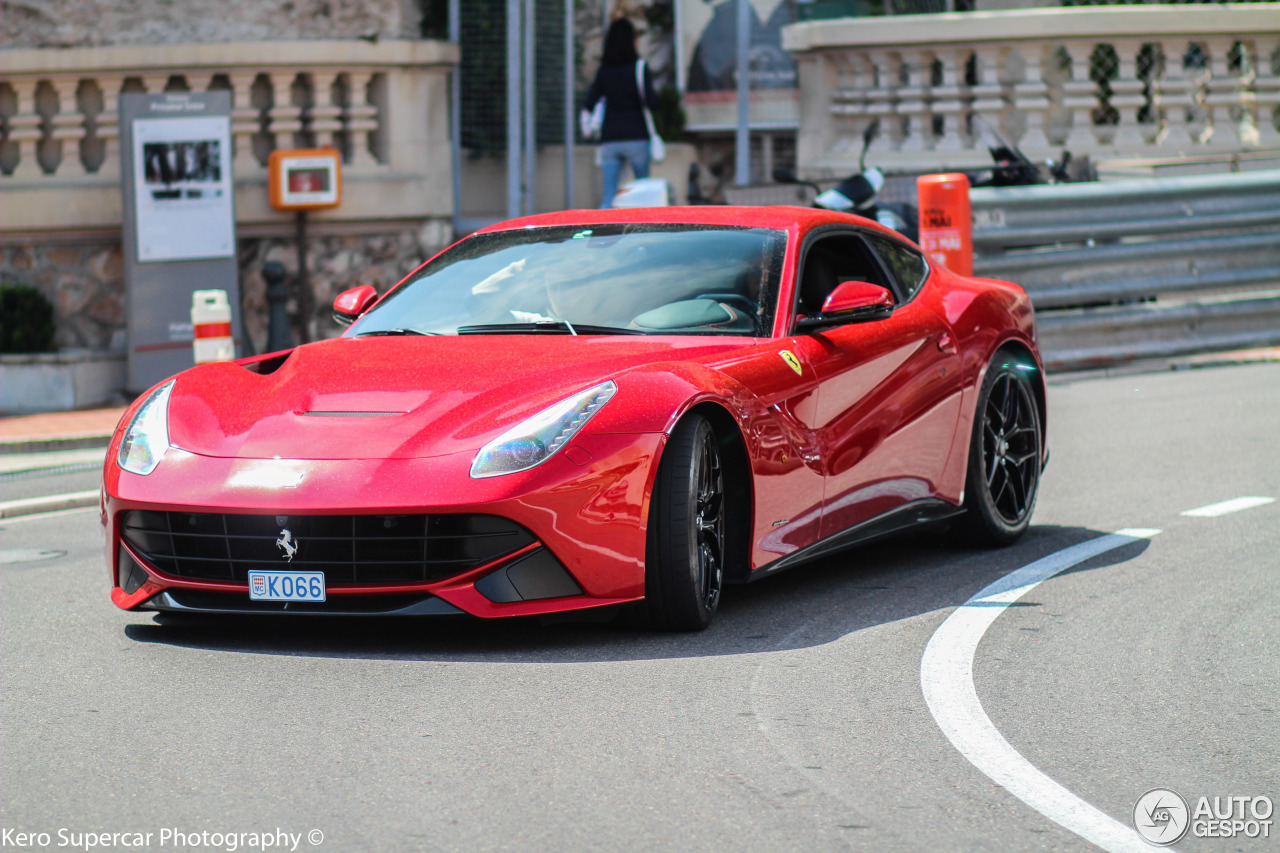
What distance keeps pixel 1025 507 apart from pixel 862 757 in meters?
3.53

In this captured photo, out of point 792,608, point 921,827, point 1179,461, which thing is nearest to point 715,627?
point 792,608

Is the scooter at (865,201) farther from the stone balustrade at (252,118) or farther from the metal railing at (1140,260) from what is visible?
the stone balustrade at (252,118)

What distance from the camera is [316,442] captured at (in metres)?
5.34

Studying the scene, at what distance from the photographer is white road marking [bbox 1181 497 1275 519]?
323 inches

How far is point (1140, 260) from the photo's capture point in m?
14.9

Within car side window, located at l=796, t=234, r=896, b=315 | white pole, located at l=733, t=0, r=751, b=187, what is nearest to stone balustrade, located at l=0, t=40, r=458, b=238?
white pole, located at l=733, t=0, r=751, b=187

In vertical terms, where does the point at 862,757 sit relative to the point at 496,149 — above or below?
below

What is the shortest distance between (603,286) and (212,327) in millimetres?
6585

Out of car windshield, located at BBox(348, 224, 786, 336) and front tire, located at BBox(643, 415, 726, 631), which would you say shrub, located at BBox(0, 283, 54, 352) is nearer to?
car windshield, located at BBox(348, 224, 786, 336)

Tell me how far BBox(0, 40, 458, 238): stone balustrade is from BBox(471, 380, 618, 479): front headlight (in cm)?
1132

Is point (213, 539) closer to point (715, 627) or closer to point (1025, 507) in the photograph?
point (715, 627)

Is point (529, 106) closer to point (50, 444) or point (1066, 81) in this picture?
point (1066, 81)

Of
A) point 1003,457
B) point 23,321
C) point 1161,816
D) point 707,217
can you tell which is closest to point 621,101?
point 23,321

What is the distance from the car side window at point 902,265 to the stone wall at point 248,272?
31.0 ft
